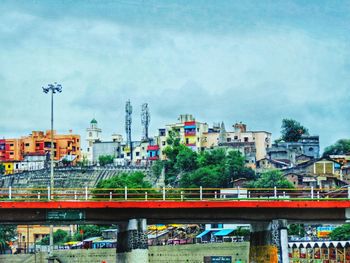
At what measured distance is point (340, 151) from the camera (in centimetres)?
19375

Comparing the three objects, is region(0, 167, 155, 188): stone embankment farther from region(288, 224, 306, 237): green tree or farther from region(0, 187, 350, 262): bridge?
region(0, 187, 350, 262): bridge

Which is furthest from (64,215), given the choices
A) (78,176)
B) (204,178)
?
(78,176)

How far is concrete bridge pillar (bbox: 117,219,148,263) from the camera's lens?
57.4 meters

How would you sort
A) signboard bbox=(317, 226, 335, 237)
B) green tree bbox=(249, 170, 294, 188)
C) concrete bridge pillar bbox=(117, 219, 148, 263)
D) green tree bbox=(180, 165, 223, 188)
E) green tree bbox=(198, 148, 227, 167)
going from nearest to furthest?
1. concrete bridge pillar bbox=(117, 219, 148, 263)
2. signboard bbox=(317, 226, 335, 237)
3. green tree bbox=(249, 170, 294, 188)
4. green tree bbox=(180, 165, 223, 188)
5. green tree bbox=(198, 148, 227, 167)

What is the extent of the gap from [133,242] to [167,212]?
353 centimetres

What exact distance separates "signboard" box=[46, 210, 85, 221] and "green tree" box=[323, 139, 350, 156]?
139569 mm

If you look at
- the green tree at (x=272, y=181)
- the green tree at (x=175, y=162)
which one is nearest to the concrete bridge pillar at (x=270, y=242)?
the green tree at (x=272, y=181)

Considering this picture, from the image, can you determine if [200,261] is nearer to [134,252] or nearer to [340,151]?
[134,252]

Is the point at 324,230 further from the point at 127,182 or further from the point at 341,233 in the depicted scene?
the point at 127,182

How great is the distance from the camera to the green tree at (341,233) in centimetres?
10938

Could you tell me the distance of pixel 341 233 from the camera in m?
112

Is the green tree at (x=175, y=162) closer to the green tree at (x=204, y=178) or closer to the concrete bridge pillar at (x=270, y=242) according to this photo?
the green tree at (x=204, y=178)

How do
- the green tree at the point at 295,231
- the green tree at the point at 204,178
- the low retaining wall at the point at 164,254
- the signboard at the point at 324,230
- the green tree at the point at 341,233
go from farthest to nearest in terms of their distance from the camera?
the green tree at the point at 204,178 → the green tree at the point at 295,231 → the signboard at the point at 324,230 → the green tree at the point at 341,233 → the low retaining wall at the point at 164,254

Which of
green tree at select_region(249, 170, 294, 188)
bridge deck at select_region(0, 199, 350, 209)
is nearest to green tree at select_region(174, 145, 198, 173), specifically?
green tree at select_region(249, 170, 294, 188)
